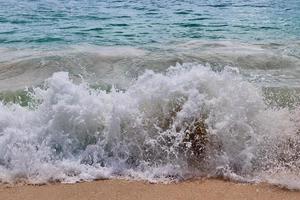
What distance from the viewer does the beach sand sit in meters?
4.26

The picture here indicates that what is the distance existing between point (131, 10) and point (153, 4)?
82.7 inches

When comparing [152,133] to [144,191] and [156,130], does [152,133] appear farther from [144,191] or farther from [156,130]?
[144,191]

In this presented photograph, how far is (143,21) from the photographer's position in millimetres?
14500

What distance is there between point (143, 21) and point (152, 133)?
31.9 ft

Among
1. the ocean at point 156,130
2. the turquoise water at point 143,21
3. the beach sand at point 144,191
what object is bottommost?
the turquoise water at point 143,21

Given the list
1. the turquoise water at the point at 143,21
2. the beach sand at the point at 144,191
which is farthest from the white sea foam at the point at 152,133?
the turquoise water at the point at 143,21

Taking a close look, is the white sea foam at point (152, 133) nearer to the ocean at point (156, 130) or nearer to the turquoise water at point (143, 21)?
the ocean at point (156, 130)

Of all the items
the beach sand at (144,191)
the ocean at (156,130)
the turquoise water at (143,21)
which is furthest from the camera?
the turquoise water at (143,21)

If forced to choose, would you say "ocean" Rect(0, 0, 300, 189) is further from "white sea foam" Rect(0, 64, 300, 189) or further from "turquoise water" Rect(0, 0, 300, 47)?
"turquoise water" Rect(0, 0, 300, 47)

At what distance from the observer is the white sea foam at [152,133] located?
4.70 meters

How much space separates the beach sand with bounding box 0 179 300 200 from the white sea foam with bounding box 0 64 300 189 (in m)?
0.13

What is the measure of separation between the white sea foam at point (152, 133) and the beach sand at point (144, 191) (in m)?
0.13

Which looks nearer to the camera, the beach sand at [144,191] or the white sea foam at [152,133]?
the beach sand at [144,191]

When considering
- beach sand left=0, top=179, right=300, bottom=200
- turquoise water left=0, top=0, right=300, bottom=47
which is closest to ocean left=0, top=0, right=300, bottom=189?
beach sand left=0, top=179, right=300, bottom=200
